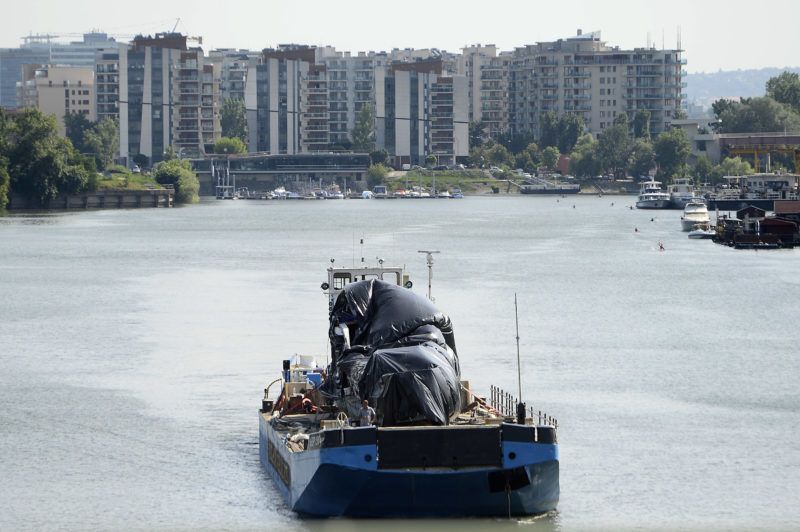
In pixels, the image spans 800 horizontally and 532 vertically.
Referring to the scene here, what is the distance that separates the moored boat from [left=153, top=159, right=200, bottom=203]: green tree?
14934 centimetres

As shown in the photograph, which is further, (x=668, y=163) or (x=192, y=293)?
(x=668, y=163)

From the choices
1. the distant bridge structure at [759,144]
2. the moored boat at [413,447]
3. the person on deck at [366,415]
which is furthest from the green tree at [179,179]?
the person on deck at [366,415]

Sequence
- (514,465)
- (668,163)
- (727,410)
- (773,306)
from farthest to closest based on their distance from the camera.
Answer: (668,163), (773,306), (727,410), (514,465)

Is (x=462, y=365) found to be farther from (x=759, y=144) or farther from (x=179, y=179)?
(x=759, y=144)

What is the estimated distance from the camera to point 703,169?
185500 millimetres

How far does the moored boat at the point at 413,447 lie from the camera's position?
25391 millimetres

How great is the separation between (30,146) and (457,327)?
102653 millimetres

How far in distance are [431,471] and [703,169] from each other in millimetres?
163945

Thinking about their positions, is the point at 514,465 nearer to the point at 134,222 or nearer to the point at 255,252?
the point at 255,252

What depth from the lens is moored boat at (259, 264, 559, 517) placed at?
2539 centimetres

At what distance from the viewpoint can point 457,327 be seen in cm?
5431

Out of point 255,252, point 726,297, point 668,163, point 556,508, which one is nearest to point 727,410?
point 556,508

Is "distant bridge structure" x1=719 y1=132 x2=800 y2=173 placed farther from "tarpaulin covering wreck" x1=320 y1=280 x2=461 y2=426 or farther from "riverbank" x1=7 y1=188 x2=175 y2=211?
"tarpaulin covering wreck" x1=320 y1=280 x2=461 y2=426

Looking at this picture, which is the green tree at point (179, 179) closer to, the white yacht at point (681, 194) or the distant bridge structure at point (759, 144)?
the white yacht at point (681, 194)
